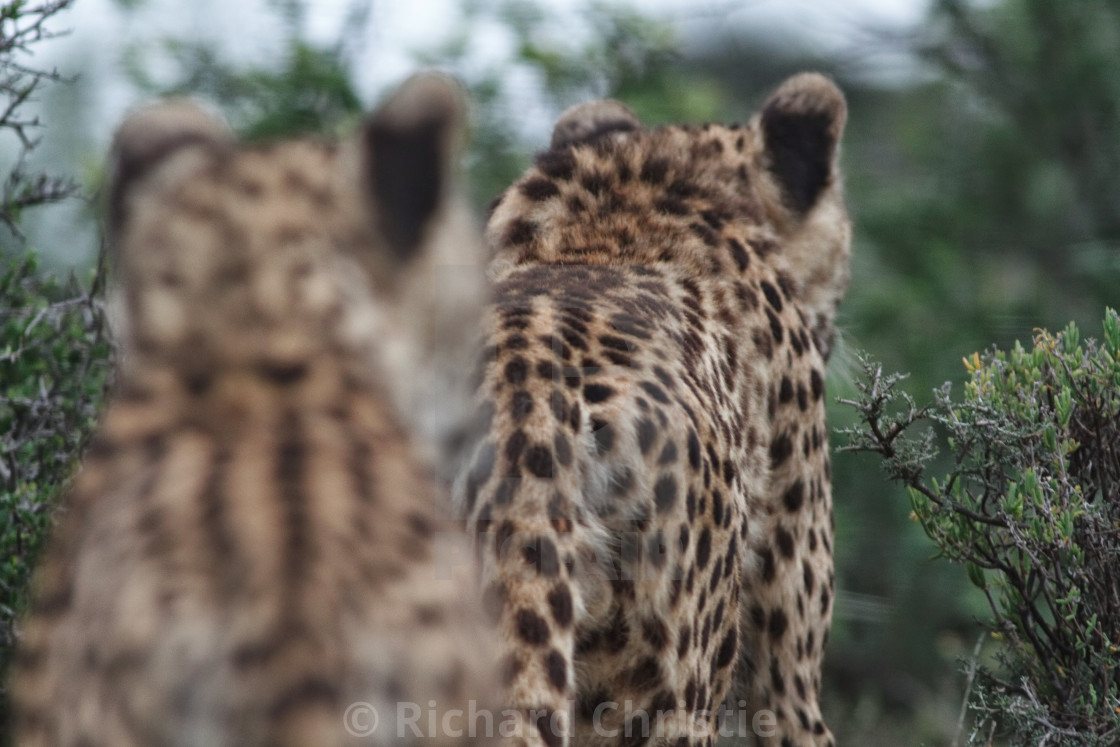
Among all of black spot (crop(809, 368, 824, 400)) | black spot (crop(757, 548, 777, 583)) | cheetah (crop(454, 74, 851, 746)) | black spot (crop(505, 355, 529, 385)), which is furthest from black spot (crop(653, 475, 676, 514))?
black spot (crop(809, 368, 824, 400))

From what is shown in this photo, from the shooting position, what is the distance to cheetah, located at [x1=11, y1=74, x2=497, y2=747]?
1668mm

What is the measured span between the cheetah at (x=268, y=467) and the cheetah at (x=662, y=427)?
2.09 ft

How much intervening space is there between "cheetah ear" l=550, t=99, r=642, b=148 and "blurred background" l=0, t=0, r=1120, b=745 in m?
2.88

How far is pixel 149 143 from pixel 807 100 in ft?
9.59

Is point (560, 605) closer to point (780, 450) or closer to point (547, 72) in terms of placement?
point (780, 450)

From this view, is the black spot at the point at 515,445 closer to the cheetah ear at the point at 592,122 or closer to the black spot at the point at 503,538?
the black spot at the point at 503,538

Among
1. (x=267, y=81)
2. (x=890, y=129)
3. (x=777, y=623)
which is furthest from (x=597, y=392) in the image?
(x=890, y=129)

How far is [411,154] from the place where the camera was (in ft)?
6.62

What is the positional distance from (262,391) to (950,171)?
950 cm

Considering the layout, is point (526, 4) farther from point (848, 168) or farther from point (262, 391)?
point (262, 391)

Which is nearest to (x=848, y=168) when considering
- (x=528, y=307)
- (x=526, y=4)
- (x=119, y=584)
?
(x=526, y=4)

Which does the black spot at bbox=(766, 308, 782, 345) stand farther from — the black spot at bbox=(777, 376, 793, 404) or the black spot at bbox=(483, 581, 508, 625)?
the black spot at bbox=(483, 581, 508, 625)

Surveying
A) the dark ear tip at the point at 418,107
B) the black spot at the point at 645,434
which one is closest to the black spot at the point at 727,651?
the black spot at the point at 645,434

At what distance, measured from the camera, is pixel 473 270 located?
7.48 feet
